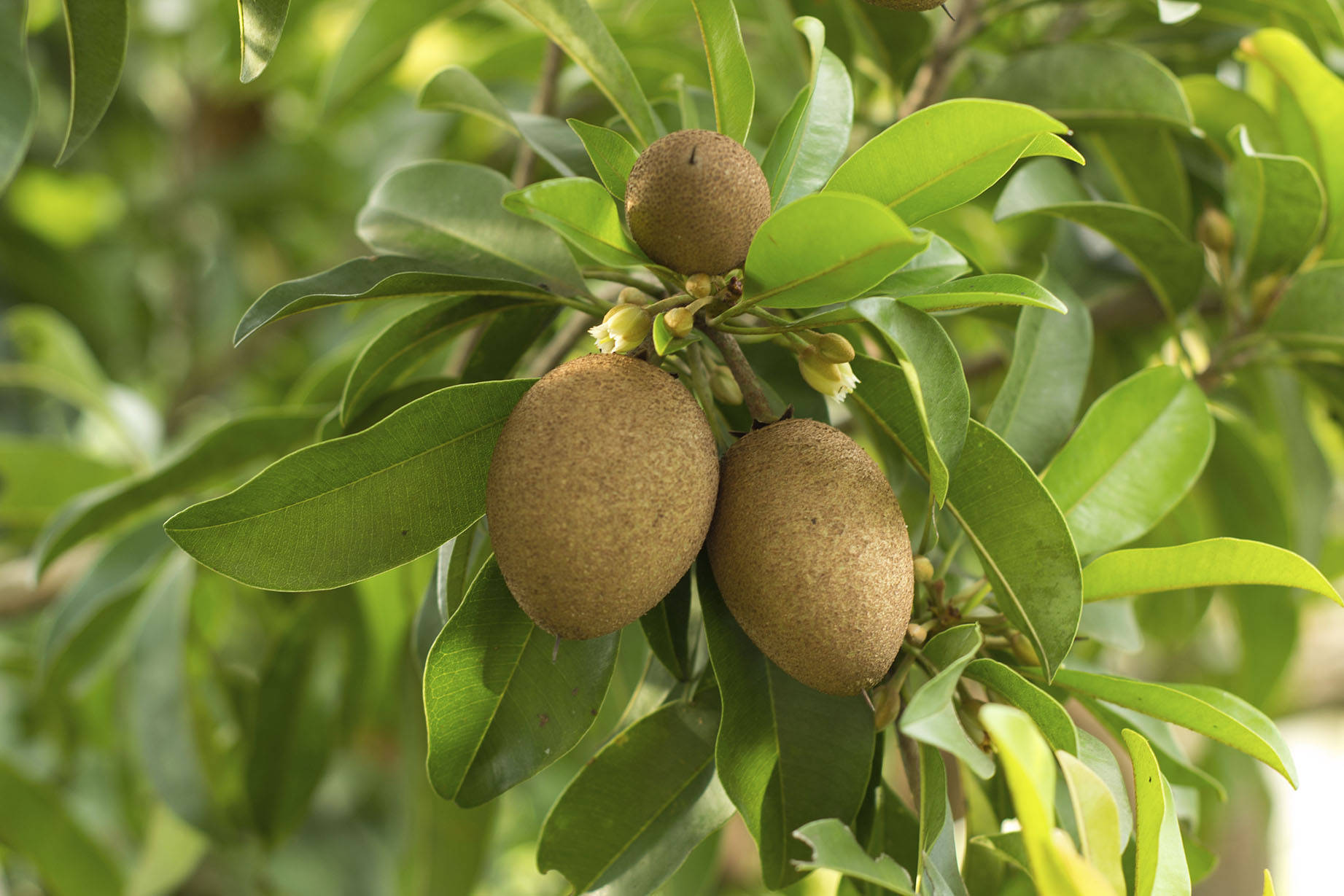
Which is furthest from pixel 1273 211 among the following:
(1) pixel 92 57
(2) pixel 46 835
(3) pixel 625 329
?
(2) pixel 46 835

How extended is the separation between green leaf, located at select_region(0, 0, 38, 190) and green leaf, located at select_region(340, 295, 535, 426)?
275mm

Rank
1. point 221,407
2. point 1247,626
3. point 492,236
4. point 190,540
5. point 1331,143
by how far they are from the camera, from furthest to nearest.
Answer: point 221,407 → point 1247,626 → point 1331,143 → point 492,236 → point 190,540

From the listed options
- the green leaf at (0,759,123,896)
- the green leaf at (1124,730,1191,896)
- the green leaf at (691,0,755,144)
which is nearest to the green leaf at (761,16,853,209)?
the green leaf at (691,0,755,144)

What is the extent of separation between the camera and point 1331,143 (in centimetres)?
87

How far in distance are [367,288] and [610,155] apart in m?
0.19

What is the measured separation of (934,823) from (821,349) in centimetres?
27

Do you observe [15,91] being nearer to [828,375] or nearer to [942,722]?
[828,375]

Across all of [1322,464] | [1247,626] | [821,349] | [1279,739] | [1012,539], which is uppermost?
[821,349]

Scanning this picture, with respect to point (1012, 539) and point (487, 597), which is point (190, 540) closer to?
point (487, 597)

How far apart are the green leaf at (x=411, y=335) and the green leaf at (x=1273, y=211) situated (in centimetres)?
60

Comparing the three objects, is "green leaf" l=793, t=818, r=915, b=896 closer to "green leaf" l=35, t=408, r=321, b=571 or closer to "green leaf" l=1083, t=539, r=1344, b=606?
"green leaf" l=1083, t=539, r=1344, b=606

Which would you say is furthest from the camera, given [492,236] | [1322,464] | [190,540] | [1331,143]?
[1322,464]

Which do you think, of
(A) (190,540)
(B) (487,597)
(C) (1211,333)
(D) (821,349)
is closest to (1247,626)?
(C) (1211,333)

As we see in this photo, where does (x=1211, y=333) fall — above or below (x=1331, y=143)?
below
